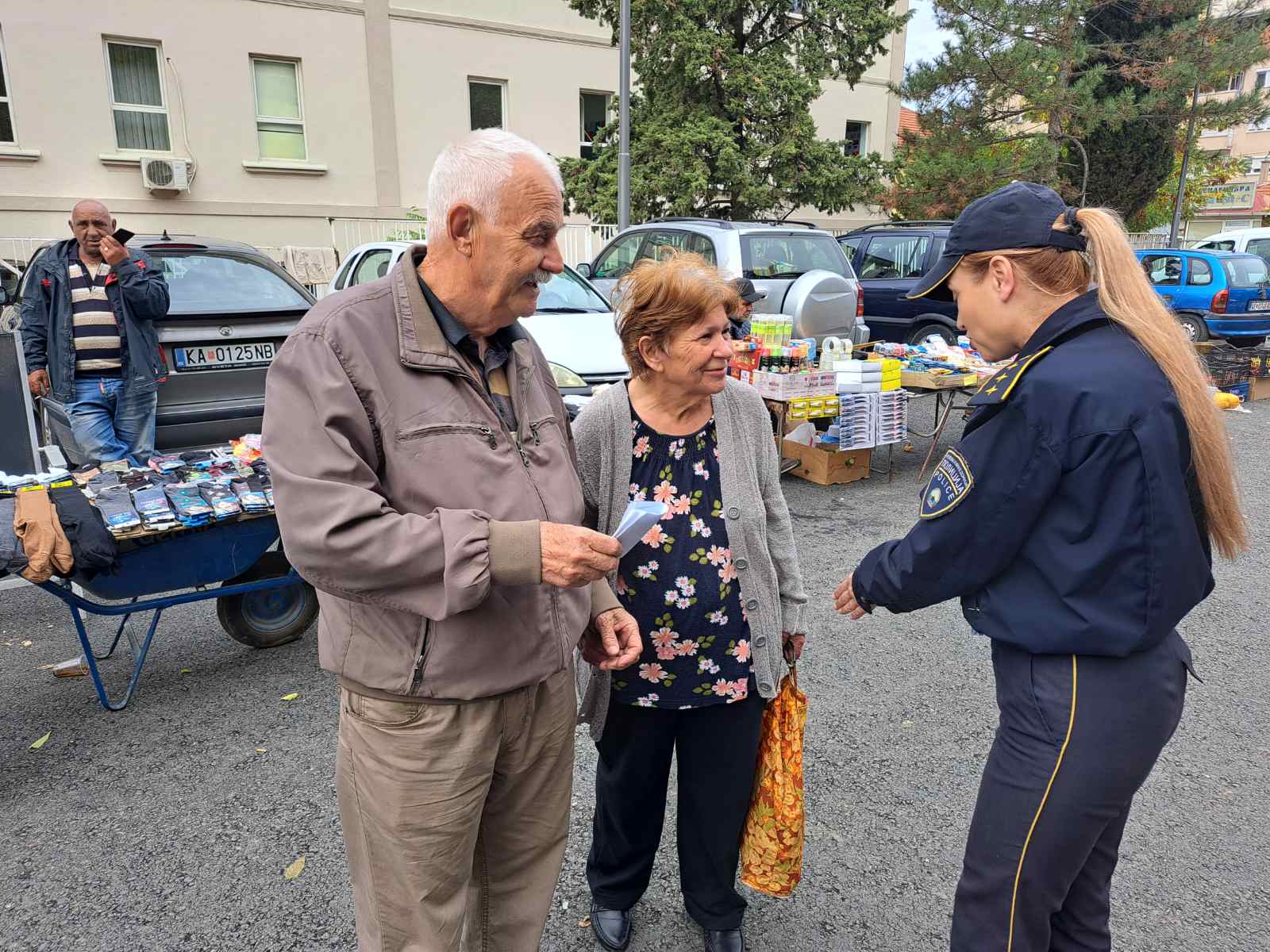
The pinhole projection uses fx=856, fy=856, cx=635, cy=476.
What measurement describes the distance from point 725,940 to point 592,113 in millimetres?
18659

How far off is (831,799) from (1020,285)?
204 cm

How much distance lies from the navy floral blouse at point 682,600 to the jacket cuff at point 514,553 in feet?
2.22

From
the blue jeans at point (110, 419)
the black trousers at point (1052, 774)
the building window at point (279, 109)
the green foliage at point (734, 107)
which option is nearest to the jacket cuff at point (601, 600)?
the black trousers at point (1052, 774)

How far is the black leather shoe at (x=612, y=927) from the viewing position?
7.85 feet

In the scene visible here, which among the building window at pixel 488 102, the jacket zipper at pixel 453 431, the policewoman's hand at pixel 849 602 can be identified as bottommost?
the policewoman's hand at pixel 849 602

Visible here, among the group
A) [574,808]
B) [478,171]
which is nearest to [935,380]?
[574,808]

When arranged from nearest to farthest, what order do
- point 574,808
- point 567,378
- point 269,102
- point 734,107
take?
point 574,808
point 567,378
point 734,107
point 269,102

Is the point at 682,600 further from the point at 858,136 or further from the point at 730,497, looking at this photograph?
the point at 858,136

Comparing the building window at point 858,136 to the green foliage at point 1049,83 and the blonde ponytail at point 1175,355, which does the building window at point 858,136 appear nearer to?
the green foliage at point 1049,83

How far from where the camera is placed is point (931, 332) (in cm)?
1110

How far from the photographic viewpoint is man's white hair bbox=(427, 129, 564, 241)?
5.10ft

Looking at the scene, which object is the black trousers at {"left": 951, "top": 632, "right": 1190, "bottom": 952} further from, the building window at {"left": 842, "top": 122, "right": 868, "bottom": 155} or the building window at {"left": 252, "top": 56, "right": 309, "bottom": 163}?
the building window at {"left": 842, "top": 122, "right": 868, "bottom": 155}

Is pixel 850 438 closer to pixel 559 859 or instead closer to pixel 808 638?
pixel 808 638

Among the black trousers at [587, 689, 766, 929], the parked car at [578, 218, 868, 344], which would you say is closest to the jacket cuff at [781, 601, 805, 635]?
the black trousers at [587, 689, 766, 929]
